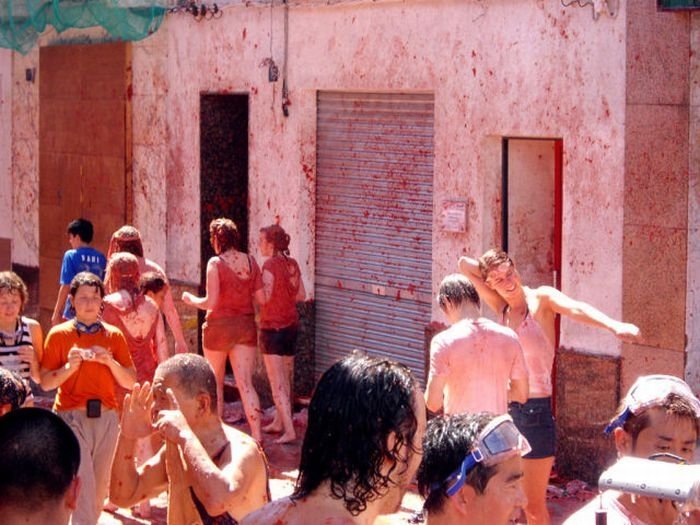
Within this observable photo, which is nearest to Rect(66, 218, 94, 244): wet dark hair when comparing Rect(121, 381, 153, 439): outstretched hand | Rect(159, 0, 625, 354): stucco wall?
Rect(159, 0, 625, 354): stucco wall

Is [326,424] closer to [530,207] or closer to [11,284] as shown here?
[11,284]

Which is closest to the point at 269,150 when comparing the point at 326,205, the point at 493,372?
the point at 326,205

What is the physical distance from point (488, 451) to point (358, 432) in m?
0.42

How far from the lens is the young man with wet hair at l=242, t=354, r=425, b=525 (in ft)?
13.5

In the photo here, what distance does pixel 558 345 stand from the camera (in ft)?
35.0

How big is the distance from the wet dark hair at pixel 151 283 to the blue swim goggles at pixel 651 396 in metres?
5.58

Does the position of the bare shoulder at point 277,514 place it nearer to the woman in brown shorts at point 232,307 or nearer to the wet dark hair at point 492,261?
the wet dark hair at point 492,261

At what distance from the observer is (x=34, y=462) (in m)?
4.30

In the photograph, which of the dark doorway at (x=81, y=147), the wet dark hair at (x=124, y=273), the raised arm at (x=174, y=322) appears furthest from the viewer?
the dark doorway at (x=81, y=147)

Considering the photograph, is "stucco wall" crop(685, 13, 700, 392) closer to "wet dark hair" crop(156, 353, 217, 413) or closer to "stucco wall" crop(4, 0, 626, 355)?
"stucco wall" crop(4, 0, 626, 355)

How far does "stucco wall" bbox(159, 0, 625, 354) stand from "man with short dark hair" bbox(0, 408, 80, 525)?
248 inches

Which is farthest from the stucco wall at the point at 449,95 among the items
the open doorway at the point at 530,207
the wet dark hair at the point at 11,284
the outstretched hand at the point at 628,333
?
the wet dark hair at the point at 11,284

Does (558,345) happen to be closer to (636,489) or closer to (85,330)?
(85,330)

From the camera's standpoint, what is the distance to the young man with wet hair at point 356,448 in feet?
13.5
